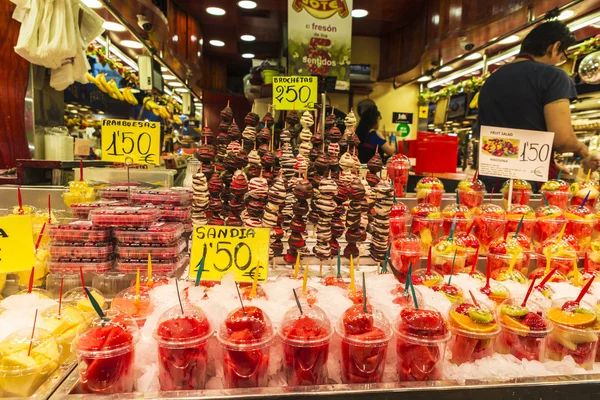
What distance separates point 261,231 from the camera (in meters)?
1.29

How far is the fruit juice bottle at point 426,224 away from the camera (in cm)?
188

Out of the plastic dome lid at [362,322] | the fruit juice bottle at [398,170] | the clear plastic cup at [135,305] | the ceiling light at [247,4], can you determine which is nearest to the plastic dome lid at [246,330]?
the plastic dome lid at [362,322]

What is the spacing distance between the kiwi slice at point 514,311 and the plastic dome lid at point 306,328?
0.50 meters

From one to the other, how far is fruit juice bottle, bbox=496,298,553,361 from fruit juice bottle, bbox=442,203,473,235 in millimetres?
827

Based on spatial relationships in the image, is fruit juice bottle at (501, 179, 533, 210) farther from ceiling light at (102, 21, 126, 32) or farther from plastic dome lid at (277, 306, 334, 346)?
ceiling light at (102, 21, 126, 32)

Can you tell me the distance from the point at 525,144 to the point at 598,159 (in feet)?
3.76

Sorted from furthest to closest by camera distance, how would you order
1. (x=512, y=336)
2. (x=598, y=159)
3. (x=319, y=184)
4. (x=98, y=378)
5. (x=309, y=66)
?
(x=309, y=66)
(x=598, y=159)
(x=319, y=184)
(x=512, y=336)
(x=98, y=378)

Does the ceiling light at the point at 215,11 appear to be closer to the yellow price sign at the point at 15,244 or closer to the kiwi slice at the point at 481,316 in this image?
the yellow price sign at the point at 15,244

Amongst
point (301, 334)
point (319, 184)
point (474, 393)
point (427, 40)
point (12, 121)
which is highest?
point (427, 40)

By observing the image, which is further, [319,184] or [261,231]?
[319,184]

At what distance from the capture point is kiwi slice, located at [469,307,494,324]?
1.08 metres

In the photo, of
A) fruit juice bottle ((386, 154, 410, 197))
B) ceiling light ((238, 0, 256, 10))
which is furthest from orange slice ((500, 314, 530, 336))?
ceiling light ((238, 0, 256, 10))

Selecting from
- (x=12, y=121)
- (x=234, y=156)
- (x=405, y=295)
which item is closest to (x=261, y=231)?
(x=405, y=295)

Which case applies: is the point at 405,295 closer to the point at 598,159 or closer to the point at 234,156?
the point at 234,156
